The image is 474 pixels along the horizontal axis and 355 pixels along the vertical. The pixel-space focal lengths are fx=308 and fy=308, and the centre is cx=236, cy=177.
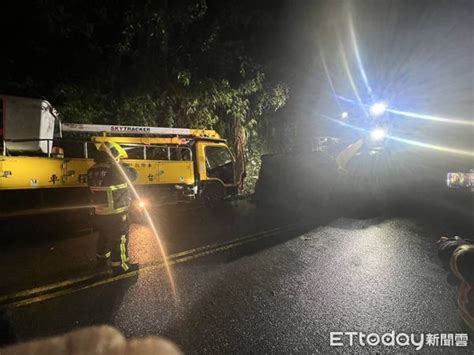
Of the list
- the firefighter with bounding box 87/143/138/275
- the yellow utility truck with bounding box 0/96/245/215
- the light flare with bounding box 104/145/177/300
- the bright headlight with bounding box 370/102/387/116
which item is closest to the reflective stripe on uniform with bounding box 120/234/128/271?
the firefighter with bounding box 87/143/138/275

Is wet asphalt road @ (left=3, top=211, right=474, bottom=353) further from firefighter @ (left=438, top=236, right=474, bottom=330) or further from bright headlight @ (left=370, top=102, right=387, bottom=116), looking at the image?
bright headlight @ (left=370, top=102, right=387, bottom=116)

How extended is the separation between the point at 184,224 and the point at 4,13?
25.5ft

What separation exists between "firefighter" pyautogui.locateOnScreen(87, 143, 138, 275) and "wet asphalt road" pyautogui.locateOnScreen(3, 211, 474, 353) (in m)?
0.40

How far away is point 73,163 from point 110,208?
3.25m

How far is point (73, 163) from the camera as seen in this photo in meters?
6.72

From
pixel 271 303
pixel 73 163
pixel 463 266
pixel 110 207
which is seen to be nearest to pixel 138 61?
pixel 73 163

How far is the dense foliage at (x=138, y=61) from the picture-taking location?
9.14 m

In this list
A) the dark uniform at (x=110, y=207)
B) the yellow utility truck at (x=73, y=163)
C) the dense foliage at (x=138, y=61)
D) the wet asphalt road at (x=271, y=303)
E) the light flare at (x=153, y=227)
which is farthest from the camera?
the dense foliage at (x=138, y=61)

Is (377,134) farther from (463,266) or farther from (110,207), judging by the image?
(110,207)

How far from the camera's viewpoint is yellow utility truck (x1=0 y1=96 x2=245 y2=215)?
6090 mm

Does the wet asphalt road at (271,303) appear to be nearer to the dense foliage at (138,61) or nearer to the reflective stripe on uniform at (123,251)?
the reflective stripe on uniform at (123,251)

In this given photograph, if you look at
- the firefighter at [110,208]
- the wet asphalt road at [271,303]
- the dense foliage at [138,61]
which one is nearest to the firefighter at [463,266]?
the wet asphalt road at [271,303]

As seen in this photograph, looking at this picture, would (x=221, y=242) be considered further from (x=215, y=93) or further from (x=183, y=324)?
(x=215, y=93)

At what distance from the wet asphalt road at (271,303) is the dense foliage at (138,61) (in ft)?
25.4
